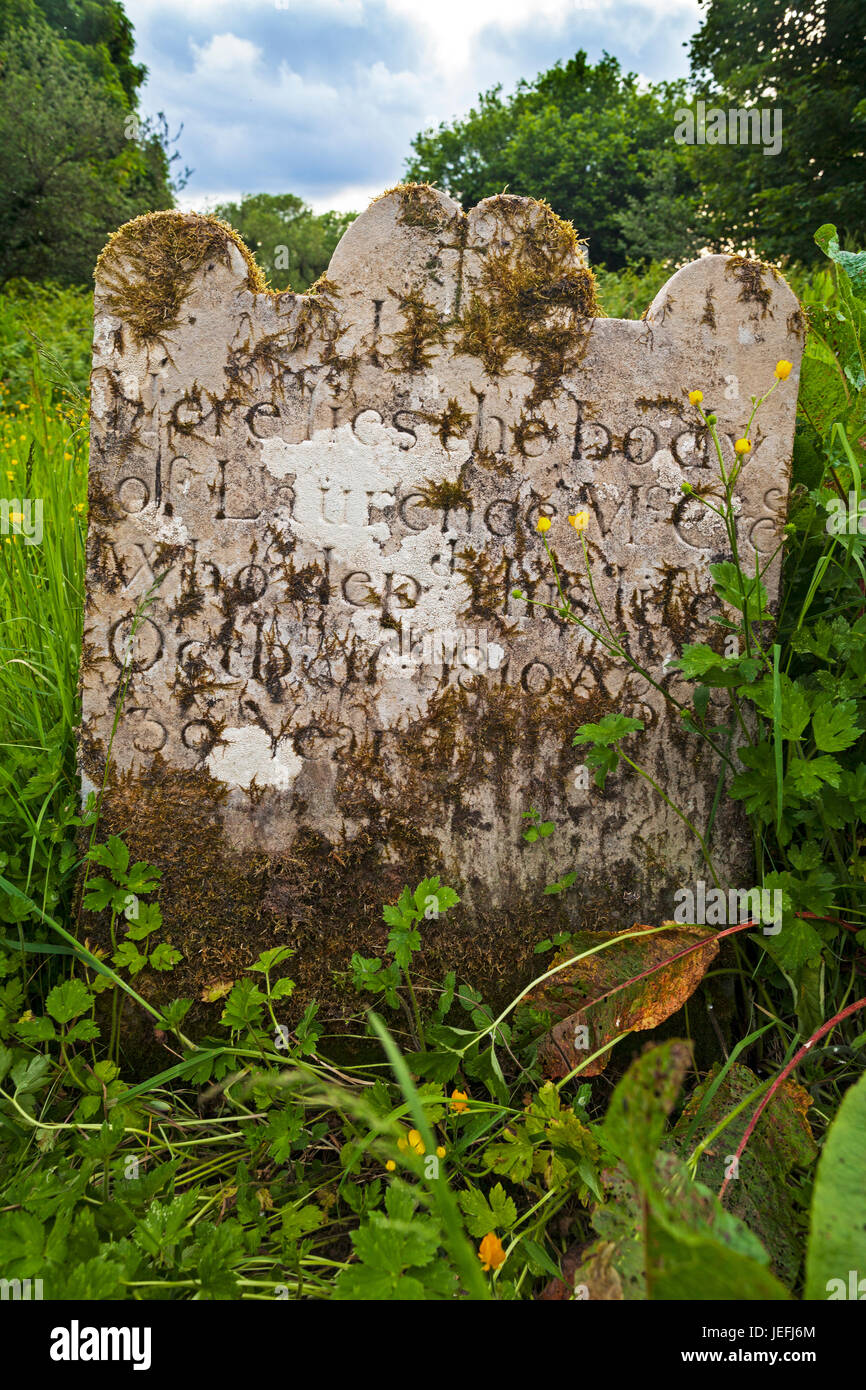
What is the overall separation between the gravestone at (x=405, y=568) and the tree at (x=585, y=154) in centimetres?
1858

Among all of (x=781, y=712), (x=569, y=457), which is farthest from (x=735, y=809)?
(x=569, y=457)

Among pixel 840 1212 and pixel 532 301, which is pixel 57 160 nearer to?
pixel 532 301

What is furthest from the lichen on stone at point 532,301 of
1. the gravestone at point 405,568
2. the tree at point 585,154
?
the tree at point 585,154

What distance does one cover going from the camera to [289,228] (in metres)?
30.2

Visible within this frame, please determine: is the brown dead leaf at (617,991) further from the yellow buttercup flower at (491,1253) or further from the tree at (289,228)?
the tree at (289,228)

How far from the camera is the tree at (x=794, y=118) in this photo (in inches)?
434

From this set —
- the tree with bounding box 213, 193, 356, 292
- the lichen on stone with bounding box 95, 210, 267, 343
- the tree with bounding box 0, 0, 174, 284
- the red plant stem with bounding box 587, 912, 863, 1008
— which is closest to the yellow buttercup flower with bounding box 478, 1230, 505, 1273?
the red plant stem with bounding box 587, 912, 863, 1008

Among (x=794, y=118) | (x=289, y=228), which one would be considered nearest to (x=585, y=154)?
(x=289, y=228)

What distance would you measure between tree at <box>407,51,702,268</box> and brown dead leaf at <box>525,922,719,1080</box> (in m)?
19.5

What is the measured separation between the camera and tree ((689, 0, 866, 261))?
1103cm

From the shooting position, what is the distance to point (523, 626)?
6.77ft

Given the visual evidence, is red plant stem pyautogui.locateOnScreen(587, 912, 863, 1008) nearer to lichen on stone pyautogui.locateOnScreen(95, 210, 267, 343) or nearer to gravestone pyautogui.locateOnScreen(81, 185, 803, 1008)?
gravestone pyautogui.locateOnScreen(81, 185, 803, 1008)

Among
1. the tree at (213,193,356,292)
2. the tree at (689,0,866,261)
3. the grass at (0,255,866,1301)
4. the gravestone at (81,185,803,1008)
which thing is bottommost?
the grass at (0,255,866,1301)
